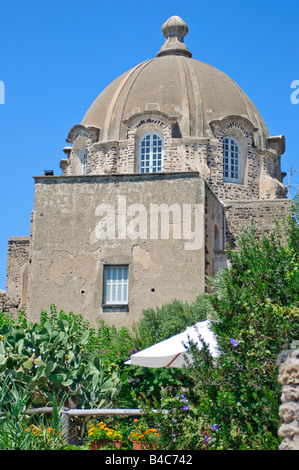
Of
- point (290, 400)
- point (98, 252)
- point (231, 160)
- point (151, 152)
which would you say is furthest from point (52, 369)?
point (231, 160)

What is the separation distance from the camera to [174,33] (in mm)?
32094

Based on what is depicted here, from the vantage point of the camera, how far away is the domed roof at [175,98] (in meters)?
27.3

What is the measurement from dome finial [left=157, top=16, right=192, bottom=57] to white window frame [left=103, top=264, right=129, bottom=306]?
1365 cm

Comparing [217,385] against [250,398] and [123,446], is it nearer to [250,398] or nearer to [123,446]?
[250,398]

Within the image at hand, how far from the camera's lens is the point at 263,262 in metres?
9.87

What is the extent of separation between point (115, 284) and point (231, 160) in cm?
924

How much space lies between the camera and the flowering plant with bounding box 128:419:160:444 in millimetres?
9938

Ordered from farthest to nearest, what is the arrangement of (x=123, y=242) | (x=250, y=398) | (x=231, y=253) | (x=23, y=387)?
(x=123, y=242) < (x=23, y=387) < (x=231, y=253) < (x=250, y=398)

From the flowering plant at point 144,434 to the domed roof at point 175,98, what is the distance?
1785cm

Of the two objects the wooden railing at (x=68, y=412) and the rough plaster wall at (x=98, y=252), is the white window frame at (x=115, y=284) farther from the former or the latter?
the wooden railing at (x=68, y=412)

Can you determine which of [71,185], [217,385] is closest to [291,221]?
[217,385]

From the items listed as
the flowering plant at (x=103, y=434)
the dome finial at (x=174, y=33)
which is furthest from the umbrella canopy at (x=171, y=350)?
the dome finial at (x=174, y=33)

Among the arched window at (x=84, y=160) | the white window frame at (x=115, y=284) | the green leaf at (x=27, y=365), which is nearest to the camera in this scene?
the green leaf at (x=27, y=365)
